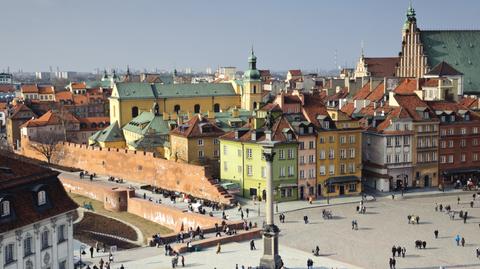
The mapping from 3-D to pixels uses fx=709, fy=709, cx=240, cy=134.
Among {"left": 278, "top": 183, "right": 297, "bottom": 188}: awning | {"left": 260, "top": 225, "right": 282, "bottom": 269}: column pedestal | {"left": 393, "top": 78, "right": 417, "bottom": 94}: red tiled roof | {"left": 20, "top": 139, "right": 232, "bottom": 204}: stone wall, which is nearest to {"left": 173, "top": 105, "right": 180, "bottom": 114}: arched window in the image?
{"left": 20, "top": 139, "right": 232, "bottom": 204}: stone wall

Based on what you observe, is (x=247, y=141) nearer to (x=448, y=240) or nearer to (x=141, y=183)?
(x=141, y=183)

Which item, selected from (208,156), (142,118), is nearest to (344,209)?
(208,156)

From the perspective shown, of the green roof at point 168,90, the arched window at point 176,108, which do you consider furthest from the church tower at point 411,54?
the arched window at point 176,108

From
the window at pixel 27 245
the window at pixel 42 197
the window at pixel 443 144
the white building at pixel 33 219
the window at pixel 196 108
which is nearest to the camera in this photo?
the white building at pixel 33 219

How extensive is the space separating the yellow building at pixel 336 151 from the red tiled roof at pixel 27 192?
110 ft

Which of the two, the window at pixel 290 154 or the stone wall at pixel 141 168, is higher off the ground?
the window at pixel 290 154

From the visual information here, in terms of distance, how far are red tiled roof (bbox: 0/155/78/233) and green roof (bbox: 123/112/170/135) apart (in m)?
45.8

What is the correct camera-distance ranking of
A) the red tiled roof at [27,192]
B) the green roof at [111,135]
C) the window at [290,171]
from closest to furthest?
the red tiled roof at [27,192] < the window at [290,171] < the green roof at [111,135]

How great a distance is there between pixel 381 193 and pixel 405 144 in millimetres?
5634

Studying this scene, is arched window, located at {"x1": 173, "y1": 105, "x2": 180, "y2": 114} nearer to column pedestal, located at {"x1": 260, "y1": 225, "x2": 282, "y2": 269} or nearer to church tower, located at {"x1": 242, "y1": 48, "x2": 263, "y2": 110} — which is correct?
church tower, located at {"x1": 242, "y1": 48, "x2": 263, "y2": 110}

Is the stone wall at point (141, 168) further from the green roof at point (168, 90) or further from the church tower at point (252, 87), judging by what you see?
the church tower at point (252, 87)

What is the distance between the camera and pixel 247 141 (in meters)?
62.1

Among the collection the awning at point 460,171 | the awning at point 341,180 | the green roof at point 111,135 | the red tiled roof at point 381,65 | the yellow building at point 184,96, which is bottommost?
the awning at point 460,171

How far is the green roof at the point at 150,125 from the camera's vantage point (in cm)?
7975
